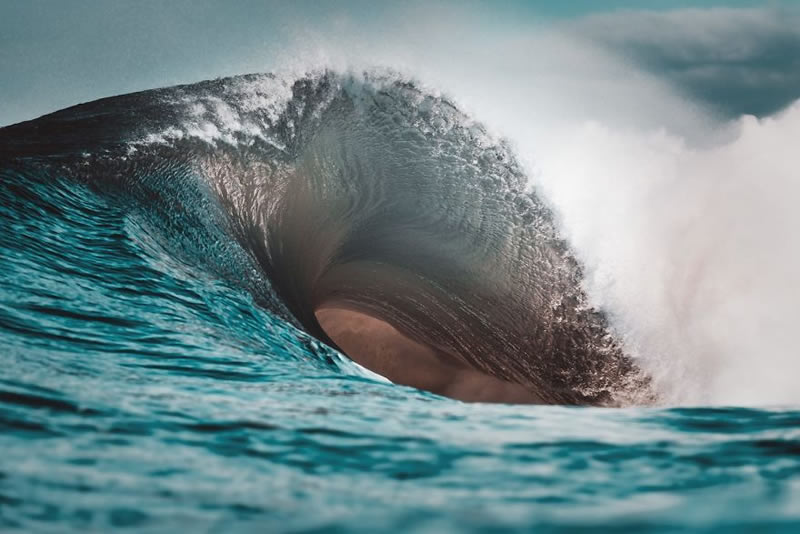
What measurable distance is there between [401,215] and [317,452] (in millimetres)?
5806

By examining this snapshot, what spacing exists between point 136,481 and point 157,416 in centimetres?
43

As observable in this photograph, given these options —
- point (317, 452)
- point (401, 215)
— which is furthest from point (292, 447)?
point (401, 215)

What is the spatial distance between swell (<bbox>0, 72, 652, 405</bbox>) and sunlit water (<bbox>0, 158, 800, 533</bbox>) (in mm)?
3285

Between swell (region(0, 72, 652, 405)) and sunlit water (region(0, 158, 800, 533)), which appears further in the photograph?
swell (region(0, 72, 652, 405))

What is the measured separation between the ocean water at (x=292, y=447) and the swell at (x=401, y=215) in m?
2.95

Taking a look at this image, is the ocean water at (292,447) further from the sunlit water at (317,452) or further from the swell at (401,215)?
the swell at (401,215)

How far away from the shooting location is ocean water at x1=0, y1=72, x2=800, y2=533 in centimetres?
108

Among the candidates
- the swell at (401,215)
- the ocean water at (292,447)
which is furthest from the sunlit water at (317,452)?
the swell at (401,215)

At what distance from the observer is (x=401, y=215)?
23.6ft

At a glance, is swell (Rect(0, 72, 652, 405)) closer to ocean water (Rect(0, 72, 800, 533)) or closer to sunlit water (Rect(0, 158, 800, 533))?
ocean water (Rect(0, 72, 800, 533))

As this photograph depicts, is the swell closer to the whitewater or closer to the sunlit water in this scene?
the whitewater

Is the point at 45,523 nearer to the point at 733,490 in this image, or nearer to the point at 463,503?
the point at 463,503

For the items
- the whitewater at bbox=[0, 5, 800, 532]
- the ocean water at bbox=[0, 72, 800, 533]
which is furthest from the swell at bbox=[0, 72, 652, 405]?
the ocean water at bbox=[0, 72, 800, 533]

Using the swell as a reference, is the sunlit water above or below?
below
